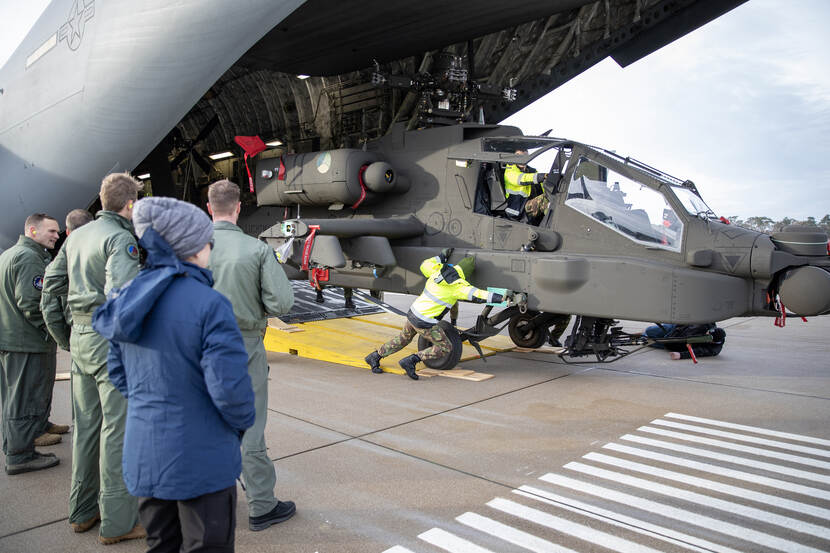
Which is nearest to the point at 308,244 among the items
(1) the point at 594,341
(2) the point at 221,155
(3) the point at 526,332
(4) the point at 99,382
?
(3) the point at 526,332

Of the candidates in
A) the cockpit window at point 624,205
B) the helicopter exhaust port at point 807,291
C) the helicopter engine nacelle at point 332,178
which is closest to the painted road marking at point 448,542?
the cockpit window at point 624,205

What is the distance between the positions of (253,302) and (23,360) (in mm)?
1926

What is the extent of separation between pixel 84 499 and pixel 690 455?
12.8 feet

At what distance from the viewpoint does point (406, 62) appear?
37.8ft

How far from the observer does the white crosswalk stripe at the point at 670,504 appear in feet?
9.26

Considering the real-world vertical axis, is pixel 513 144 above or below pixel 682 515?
above

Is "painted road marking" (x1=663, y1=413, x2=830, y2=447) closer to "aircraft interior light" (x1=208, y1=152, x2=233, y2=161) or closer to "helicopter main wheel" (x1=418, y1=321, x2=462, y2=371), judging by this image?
"helicopter main wheel" (x1=418, y1=321, x2=462, y2=371)

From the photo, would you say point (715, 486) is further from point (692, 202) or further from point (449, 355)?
point (692, 202)

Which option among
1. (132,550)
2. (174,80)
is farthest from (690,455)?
(174,80)

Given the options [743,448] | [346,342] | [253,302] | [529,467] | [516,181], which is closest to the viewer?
[253,302]

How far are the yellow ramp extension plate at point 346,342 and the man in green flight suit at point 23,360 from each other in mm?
3549

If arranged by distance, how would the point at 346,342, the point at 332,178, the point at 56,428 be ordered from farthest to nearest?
the point at 346,342
the point at 332,178
the point at 56,428

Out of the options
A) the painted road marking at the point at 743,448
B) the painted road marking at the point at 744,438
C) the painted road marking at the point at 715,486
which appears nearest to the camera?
the painted road marking at the point at 715,486

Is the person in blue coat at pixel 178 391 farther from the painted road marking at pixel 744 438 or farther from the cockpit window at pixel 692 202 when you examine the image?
the cockpit window at pixel 692 202
